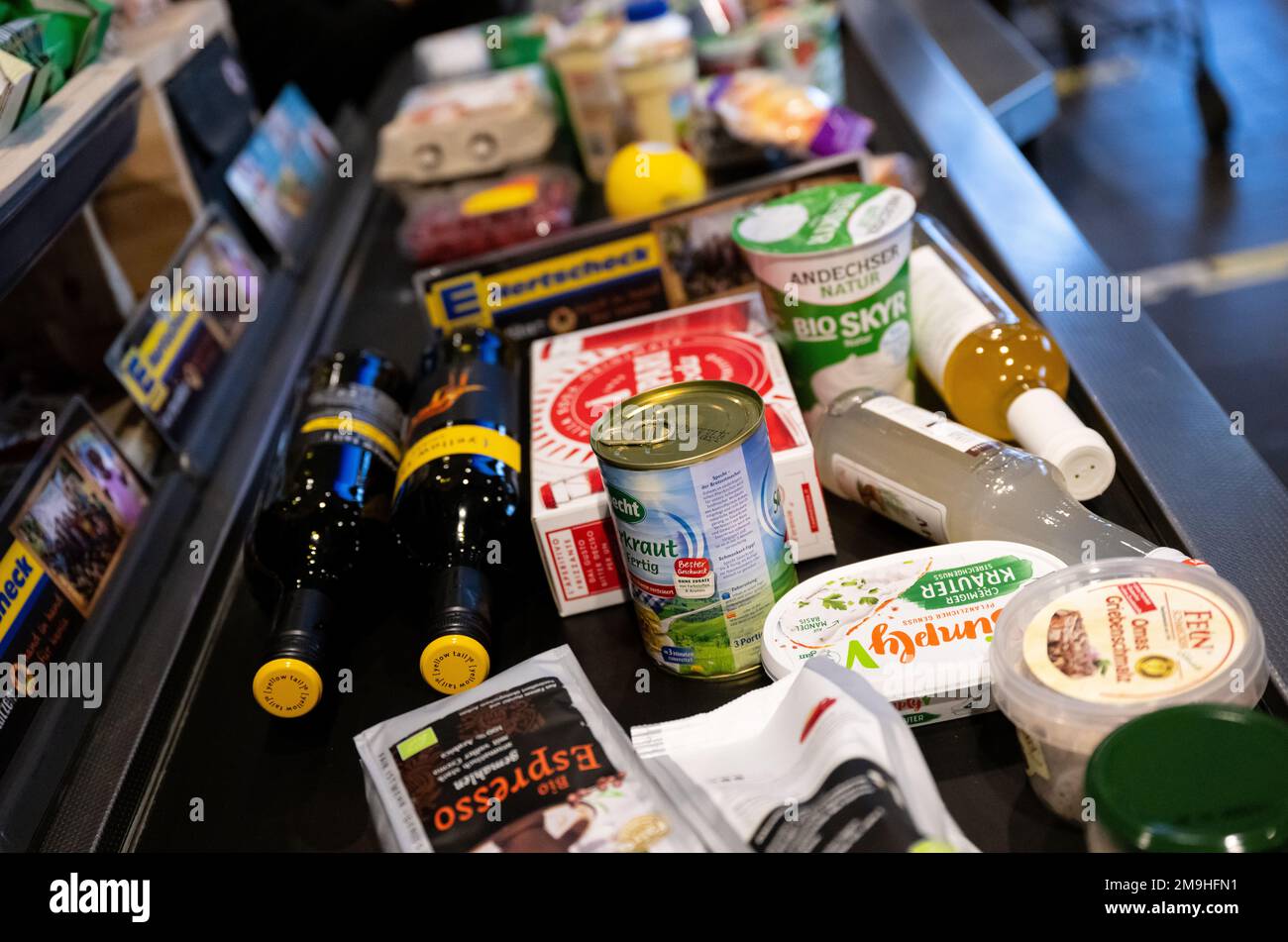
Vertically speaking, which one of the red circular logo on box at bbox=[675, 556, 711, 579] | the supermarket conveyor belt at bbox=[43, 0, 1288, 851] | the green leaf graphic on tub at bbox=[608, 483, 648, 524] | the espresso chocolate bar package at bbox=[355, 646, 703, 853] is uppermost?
the green leaf graphic on tub at bbox=[608, 483, 648, 524]

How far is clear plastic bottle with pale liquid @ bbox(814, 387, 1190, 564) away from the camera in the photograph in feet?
4.05

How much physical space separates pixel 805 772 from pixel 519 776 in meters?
0.26

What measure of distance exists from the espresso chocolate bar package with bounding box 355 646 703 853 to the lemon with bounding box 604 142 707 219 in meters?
1.18

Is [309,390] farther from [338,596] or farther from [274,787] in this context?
[274,787]

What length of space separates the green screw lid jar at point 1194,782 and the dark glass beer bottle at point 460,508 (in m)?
0.60

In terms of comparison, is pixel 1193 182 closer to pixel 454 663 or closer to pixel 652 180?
pixel 652 180

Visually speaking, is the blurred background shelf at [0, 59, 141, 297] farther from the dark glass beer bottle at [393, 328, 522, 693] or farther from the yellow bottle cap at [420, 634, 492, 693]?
the yellow bottle cap at [420, 634, 492, 693]

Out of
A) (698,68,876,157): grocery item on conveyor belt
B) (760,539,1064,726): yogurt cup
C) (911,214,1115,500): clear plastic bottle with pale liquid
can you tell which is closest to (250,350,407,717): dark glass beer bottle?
(760,539,1064,726): yogurt cup

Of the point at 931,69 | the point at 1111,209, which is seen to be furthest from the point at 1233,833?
the point at 1111,209

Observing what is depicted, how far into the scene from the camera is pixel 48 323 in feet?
6.79

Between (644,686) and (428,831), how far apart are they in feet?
1.04

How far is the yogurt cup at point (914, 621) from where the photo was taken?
43.3 inches

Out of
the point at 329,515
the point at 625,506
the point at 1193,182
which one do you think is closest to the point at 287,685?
the point at 329,515

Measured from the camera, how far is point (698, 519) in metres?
1.10
